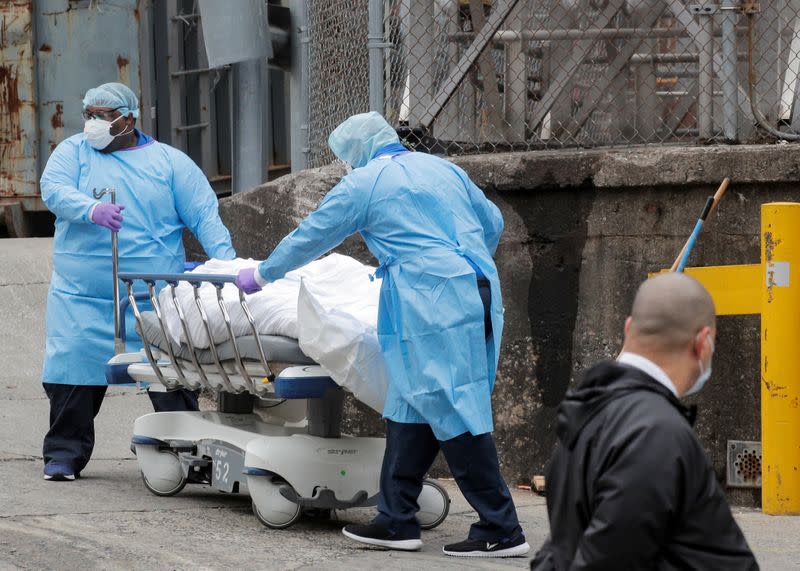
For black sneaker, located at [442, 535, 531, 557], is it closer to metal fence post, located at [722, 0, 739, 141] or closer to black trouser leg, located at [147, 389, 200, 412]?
black trouser leg, located at [147, 389, 200, 412]

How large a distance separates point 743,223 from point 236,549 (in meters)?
2.55

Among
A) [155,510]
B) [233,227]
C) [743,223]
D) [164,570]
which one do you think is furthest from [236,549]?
[233,227]

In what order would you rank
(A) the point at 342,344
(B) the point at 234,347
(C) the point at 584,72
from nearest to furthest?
1. (A) the point at 342,344
2. (B) the point at 234,347
3. (C) the point at 584,72

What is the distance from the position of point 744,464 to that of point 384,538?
180 centimetres

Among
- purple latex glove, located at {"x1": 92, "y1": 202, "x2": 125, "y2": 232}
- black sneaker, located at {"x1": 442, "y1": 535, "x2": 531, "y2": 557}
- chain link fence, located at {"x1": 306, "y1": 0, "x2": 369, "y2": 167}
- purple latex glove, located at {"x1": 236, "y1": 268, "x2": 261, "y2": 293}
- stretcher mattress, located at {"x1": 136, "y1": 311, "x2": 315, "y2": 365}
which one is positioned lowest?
black sneaker, located at {"x1": 442, "y1": 535, "x2": 531, "y2": 557}

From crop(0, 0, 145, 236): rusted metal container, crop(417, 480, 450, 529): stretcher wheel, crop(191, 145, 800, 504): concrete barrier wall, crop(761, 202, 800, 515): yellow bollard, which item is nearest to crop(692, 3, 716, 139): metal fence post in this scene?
crop(191, 145, 800, 504): concrete barrier wall

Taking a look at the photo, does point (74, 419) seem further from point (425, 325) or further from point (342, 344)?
point (425, 325)

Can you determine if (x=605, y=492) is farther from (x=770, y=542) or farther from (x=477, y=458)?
(x=770, y=542)

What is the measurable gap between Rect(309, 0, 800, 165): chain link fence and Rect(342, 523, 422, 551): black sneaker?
2.51 metres

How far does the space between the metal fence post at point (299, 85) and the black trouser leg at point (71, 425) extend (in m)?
2.34

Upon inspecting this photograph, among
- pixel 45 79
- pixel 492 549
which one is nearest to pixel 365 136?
pixel 492 549

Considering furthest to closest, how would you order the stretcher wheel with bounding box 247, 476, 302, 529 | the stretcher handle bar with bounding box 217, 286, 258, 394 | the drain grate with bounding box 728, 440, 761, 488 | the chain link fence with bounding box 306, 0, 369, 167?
the chain link fence with bounding box 306, 0, 369, 167, the drain grate with bounding box 728, 440, 761, 488, the stretcher wheel with bounding box 247, 476, 302, 529, the stretcher handle bar with bounding box 217, 286, 258, 394

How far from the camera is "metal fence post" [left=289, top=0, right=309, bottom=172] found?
7770 mm

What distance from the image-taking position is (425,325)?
457 centimetres
